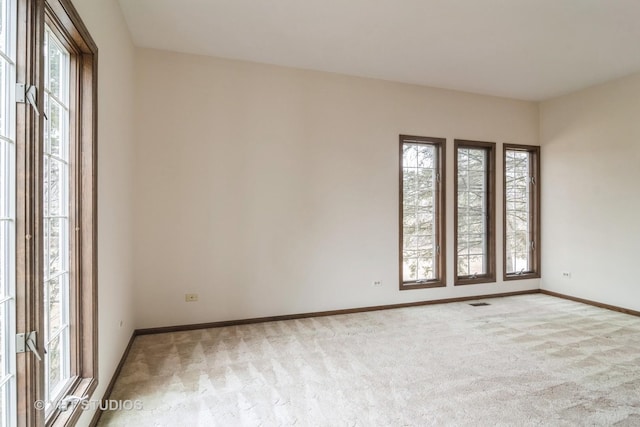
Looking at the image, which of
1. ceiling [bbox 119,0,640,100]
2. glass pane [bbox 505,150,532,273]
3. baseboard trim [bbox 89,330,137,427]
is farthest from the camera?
glass pane [bbox 505,150,532,273]

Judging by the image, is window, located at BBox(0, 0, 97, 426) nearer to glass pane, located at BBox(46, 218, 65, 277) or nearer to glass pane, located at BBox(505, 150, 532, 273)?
glass pane, located at BBox(46, 218, 65, 277)

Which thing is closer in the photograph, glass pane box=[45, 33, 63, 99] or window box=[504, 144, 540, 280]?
glass pane box=[45, 33, 63, 99]

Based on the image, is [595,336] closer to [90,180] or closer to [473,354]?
[473,354]

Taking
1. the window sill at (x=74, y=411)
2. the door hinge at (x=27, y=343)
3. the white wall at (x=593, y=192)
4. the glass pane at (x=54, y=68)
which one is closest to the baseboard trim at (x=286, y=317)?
the white wall at (x=593, y=192)

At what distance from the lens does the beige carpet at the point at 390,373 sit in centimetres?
226

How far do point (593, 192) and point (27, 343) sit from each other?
6.21 m

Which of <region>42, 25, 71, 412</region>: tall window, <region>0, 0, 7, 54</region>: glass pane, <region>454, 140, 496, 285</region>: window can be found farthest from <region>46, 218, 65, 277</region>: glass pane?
<region>454, 140, 496, 285</region>: window

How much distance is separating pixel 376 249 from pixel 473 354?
1.79 m

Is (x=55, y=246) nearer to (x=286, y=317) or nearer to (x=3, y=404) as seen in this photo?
(x=3, y=404)

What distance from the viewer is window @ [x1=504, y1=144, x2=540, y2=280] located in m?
5.56

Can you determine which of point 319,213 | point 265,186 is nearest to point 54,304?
point 265,186

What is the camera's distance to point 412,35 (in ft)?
11.4

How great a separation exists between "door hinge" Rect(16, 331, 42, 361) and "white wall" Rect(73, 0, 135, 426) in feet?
2.65

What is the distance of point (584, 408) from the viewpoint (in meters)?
2.34
